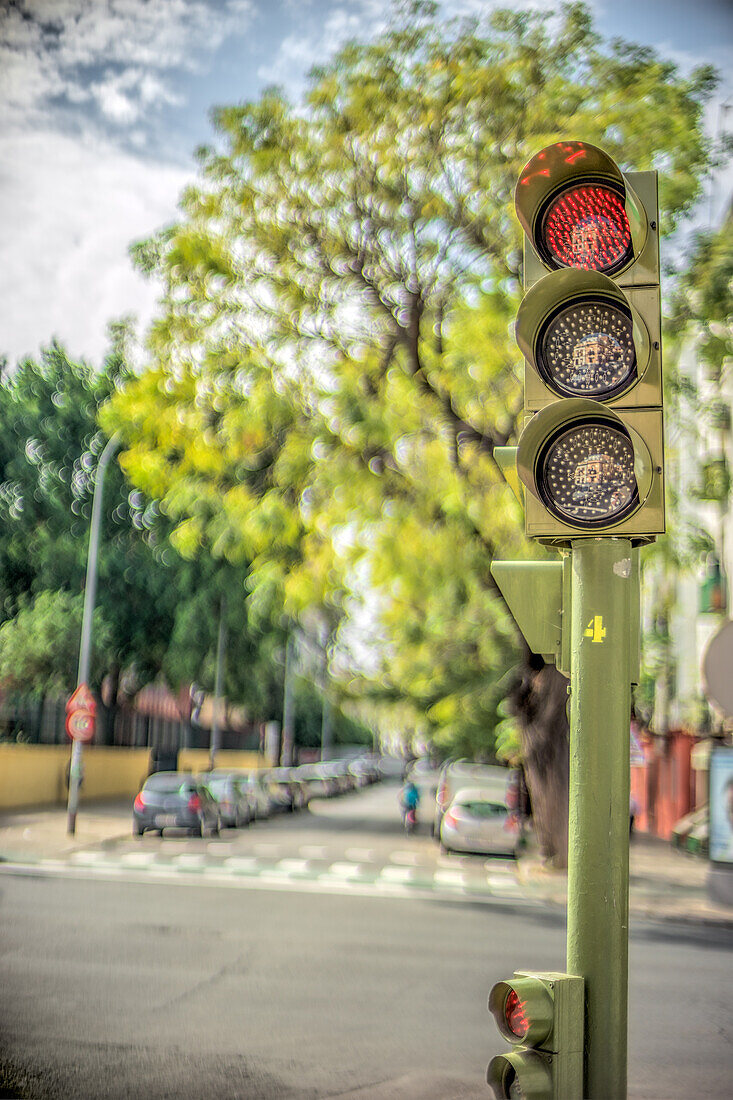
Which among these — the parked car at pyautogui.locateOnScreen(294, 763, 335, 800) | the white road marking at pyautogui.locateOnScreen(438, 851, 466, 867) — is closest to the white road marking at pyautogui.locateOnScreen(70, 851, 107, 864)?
the white road marking at pyautogui.locateOnScreen(438, 851, 466, 867)

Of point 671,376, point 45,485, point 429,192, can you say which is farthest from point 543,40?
point 45,485

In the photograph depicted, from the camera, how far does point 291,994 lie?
352 inches

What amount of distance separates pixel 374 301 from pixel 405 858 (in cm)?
1190

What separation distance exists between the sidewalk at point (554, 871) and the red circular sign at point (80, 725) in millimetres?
2090

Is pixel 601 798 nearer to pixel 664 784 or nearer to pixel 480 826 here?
pixel 480 826

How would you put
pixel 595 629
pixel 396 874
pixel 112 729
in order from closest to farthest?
pixel 595 629, pixel 396 874, pixel 112 729

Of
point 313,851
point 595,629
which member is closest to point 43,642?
point 313,851

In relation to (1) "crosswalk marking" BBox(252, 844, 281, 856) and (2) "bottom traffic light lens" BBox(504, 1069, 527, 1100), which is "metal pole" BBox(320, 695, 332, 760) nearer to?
(1) "crosswalk marking" BBox(252, 844, 281, 856)

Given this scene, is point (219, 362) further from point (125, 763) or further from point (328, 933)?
point (125, 763)

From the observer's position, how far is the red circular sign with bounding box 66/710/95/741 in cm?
2402

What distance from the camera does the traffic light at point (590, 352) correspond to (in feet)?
10.8

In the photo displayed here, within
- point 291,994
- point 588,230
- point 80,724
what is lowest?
point 291,994

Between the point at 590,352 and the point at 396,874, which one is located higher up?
the point at 590,352

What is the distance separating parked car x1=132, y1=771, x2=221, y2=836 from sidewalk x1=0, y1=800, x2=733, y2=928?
0.61 metres
